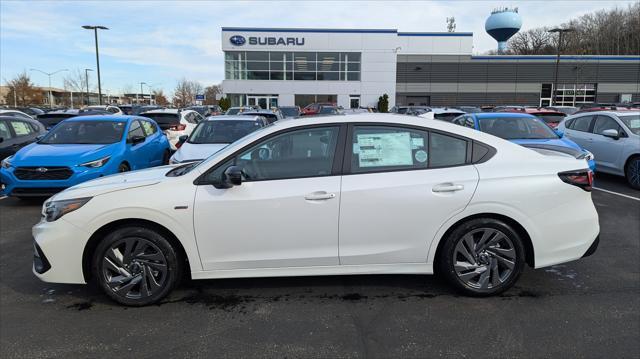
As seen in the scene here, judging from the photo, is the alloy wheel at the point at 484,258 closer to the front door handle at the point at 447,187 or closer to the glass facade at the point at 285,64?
the front door handle at the point at 447,187

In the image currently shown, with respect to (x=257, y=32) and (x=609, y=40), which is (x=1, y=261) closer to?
(x=257, y=32)

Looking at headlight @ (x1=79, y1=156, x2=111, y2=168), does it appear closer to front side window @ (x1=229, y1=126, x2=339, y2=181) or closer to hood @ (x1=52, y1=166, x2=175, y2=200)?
hood @ (x1=52, y1=166, x2=175, y2=200)

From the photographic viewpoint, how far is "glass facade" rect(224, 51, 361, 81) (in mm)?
49625

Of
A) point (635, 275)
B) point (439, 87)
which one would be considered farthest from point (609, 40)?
point (635, 275)

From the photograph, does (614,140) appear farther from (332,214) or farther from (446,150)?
(332,214)

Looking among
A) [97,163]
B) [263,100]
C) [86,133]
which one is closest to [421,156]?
[97,163]

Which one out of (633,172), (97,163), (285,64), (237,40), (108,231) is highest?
(237,40)

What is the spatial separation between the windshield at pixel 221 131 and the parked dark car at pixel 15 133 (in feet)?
14.2

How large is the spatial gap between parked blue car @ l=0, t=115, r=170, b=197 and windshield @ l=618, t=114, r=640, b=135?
10111mm

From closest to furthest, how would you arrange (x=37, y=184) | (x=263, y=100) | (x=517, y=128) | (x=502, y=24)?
1. (x=37, y=184)
2. (x=517, y=128)
3. (x=263, y=100)
4. (x=502, y=24)

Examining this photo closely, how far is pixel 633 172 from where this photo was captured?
9.23 m

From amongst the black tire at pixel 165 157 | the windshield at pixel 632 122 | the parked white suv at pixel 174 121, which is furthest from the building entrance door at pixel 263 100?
the windshield at pixel 632 122

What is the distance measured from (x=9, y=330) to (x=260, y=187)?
2215mm

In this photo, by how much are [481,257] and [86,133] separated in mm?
7972
